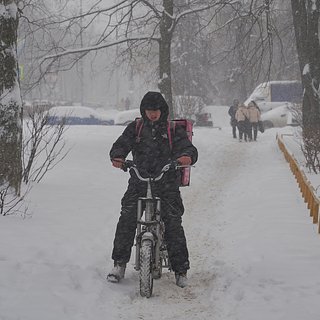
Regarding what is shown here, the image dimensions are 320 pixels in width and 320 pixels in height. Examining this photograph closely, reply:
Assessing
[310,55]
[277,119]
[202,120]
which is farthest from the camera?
[202,120]

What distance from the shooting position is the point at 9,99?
766 cm

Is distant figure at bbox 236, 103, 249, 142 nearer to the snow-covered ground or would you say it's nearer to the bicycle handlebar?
the snow-covered ground

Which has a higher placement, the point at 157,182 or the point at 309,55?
the point at 309,55

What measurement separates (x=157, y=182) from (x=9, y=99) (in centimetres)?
332

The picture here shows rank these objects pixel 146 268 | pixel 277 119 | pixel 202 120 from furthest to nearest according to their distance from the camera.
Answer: pixel 202 120, pixel 277 119, pixel 146 268

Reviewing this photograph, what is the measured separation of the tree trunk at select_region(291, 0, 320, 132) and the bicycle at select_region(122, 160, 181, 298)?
8.84 m

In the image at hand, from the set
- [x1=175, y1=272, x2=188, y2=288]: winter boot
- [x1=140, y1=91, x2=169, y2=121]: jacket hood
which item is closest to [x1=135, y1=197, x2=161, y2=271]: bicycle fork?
[x1=175, y1=272, x2=188, y2=288]: winter boot

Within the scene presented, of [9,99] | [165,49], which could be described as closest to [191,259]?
[9,99]

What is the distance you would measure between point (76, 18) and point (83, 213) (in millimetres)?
8440

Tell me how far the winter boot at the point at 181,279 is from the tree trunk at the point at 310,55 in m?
8.58

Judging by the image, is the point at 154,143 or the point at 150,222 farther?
the point at 154,143

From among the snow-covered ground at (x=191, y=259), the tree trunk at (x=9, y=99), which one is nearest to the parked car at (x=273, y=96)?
the snow-covered ground at (x=191, y=259)

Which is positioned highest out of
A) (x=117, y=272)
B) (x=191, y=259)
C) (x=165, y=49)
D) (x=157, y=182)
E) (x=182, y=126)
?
(x=165, y=49)

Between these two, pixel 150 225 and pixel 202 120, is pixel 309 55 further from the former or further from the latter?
pixel 202 120
